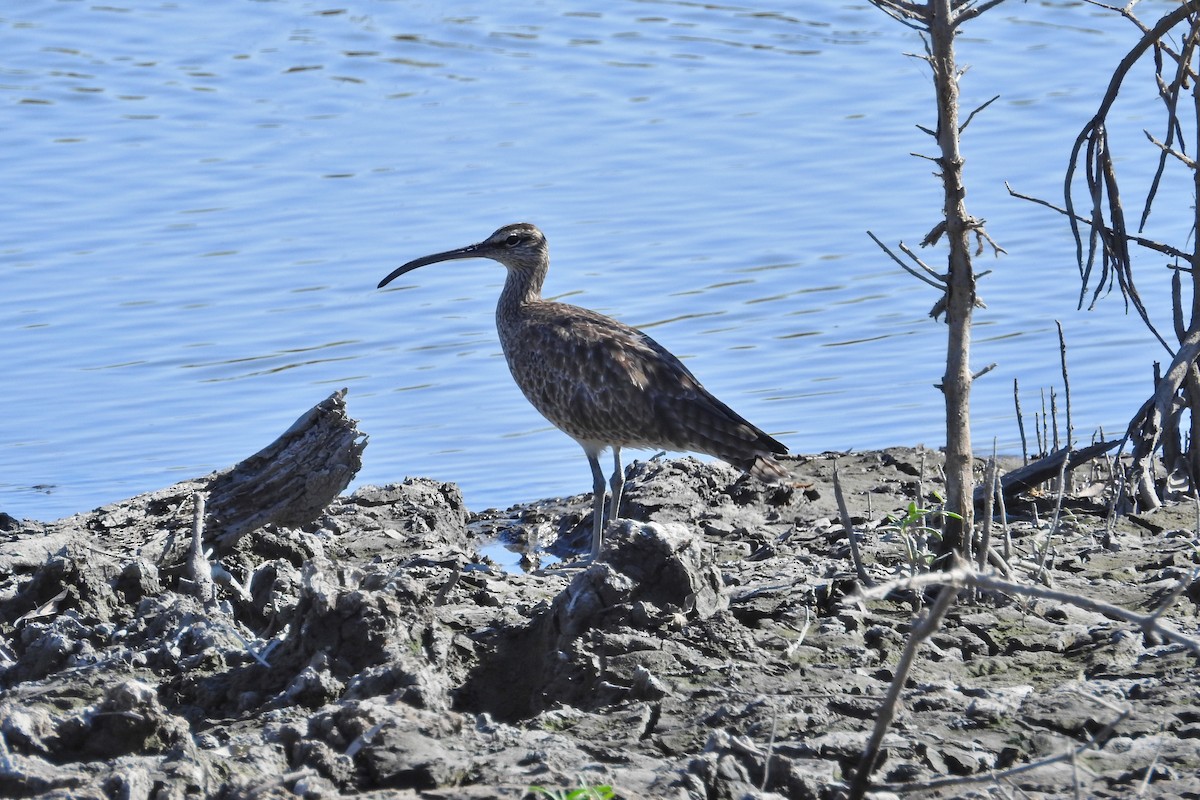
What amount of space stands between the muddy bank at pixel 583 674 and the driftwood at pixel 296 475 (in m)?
0.13

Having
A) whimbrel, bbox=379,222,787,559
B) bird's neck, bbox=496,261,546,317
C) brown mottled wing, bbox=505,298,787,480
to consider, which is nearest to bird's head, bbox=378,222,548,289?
bird's neck, bbox=496,261,546,317

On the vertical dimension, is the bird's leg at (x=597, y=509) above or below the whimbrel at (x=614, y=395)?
below

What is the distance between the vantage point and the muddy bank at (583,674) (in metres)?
4.63

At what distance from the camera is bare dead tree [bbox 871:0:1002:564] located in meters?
6.32

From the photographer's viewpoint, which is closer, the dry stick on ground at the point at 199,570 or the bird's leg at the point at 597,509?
the dry stick on ground at the point at 199,570

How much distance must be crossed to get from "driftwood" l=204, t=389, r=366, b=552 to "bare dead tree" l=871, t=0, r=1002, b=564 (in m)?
2.73

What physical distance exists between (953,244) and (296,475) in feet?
10.7

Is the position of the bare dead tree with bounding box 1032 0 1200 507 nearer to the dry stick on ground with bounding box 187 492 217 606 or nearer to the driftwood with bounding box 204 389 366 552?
the driftwood with bounding box 204 389 366 552

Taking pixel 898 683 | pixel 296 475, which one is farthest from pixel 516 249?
pixel 898 683

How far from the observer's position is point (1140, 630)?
233 inches

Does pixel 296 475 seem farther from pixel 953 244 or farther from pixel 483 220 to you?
pixel 483 220

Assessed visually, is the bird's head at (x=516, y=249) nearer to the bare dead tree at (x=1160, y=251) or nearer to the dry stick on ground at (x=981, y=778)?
the bare dead tree at (x=1160, y=251)

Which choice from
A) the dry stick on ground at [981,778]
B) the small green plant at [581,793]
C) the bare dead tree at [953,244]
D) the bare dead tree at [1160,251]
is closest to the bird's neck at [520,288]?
the bare dead tree at [1160,251]

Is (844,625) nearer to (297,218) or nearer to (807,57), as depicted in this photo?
(297,218)
